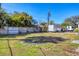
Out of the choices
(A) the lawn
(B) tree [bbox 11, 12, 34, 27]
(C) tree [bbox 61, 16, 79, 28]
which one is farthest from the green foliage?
(C) tree [bbox 61, 16, 79, 28]

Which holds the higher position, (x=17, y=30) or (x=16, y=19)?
(x=16, y=19)

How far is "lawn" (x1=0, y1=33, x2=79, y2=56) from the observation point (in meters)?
3.39

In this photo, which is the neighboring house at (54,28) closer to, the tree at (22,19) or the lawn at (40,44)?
the lawn at (40,44)

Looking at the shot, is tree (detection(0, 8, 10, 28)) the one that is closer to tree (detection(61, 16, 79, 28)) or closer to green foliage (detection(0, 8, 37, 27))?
green foliage (detection(0, 8, 37, 27))

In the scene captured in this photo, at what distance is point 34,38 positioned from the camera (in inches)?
136

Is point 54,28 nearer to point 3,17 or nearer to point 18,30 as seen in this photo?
point 18,30

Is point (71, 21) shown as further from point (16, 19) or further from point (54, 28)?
point (16, 19)

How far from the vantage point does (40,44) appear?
135 inches

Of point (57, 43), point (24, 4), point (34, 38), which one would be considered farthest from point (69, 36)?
point (24, 4)

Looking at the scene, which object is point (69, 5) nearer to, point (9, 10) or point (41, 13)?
point (41, 13)

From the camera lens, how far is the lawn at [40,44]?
339 centimetres

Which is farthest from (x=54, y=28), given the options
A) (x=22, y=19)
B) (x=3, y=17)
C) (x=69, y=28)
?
(x=3, y=17)

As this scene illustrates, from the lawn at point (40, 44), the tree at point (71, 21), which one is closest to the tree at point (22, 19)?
the lawn at point (40, 44)

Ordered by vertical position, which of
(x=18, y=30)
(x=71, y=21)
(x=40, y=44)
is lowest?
(x=40, y=44)
